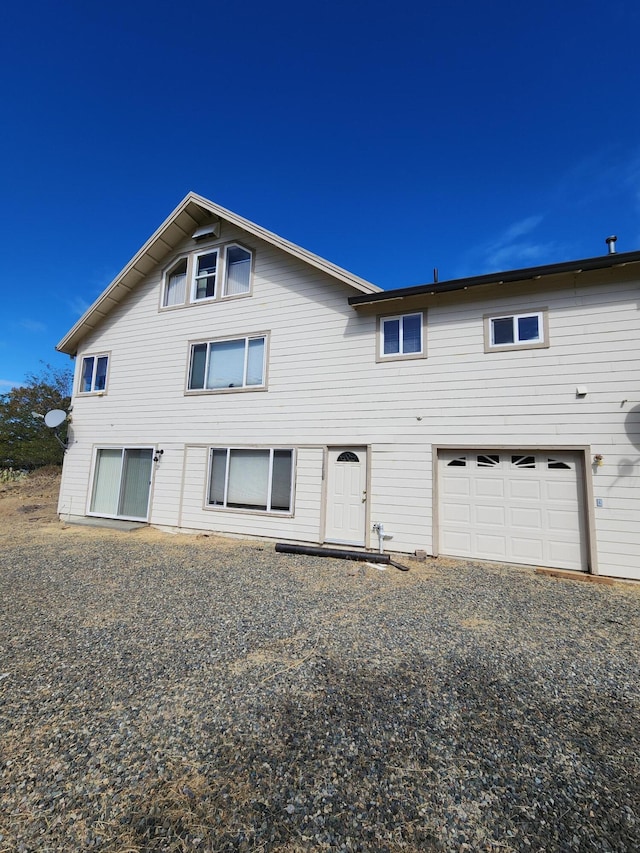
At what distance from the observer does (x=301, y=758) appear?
2.28 meters

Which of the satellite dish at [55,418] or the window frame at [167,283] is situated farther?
the satellite dish at [55,418]

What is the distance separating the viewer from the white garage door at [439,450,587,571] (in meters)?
6.66

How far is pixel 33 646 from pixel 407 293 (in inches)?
330

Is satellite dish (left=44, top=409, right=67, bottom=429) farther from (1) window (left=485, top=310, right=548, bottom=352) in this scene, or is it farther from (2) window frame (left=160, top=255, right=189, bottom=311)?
(1) window (left=485, top=310, right=548, bottom=352)

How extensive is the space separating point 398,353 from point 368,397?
1232 mm

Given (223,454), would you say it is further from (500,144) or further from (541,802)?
(500,144)

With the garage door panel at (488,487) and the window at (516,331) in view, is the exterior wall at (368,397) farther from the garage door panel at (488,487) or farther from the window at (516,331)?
the garage door panel at (488,487)

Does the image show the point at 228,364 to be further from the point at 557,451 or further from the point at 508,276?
the point at 557,451

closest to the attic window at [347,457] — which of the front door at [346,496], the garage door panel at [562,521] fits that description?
Answer: the front door at [346,496]

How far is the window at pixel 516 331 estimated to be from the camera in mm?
7125

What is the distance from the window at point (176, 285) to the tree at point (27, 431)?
10.1 metres

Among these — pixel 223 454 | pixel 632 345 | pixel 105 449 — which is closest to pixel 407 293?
pixel 632 345

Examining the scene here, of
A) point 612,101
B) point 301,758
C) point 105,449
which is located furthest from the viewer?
point 105,449

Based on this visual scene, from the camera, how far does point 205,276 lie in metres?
10.6
